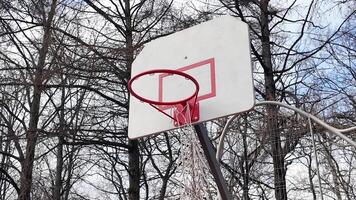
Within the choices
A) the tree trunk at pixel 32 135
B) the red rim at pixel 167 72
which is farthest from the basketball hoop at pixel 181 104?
the tree trunk at pixel 32 135

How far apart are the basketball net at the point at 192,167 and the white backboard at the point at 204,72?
13cm

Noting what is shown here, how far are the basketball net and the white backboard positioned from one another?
127 mm

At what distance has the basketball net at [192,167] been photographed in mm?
A: 3508

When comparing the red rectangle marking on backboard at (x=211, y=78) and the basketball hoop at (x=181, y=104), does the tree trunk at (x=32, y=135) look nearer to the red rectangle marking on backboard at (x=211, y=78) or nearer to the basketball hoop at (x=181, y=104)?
the red rectangle marking on backboard at (x=211, y=78)

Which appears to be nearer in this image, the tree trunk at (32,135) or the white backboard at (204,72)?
the white backboard at (204,72)

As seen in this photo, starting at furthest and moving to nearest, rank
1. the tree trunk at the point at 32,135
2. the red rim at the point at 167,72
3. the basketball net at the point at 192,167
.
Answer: the tree trunk at the point at 32,135
the red rim at the point at 167,72
the basketball net at the point at 192,167

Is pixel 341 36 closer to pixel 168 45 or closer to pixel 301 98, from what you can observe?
pixel 301 98

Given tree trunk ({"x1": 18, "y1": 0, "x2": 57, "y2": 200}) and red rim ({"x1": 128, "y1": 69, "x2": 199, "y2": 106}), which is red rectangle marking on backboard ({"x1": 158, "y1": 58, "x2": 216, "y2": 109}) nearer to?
red rim ({"x1": 128, "y1": 69, "x2": 199, "y2": 106})

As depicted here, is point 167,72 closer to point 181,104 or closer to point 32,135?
point 181,104

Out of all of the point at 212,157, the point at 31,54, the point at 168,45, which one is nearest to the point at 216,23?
the point at 168,45

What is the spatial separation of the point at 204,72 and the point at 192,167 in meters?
0.80

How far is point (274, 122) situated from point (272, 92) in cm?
165

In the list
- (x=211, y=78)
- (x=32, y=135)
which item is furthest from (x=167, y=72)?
(x=32, y=135)

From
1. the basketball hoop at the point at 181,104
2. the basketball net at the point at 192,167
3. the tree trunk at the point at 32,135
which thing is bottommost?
the basketball net at the point at 192,167
